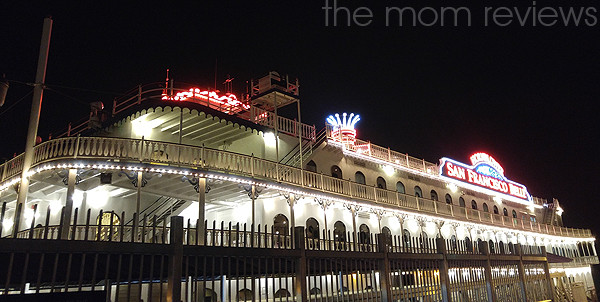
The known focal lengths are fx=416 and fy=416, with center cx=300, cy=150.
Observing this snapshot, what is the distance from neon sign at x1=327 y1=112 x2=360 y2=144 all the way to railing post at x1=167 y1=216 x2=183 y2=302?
820 inches

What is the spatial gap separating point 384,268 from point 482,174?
34.4 meters

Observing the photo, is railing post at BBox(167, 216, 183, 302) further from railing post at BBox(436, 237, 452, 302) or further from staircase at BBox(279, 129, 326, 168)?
staircase at BBox(279, 129, 326, 168)

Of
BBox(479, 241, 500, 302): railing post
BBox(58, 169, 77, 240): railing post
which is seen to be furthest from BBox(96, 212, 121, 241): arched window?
BBox(479, 241, 500, 302): railing post

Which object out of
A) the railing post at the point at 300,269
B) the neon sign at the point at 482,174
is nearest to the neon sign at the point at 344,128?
the neon sign at the point at 482,174

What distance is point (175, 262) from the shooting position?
5.38 m

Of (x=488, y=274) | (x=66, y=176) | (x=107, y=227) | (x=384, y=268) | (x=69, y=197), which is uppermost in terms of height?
(x=66, y=176)

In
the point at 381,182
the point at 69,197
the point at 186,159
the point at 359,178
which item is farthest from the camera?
the point at 381,182

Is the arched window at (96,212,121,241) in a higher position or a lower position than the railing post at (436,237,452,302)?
higher

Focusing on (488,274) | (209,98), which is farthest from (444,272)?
(209,98)

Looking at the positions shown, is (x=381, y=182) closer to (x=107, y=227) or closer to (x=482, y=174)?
(x=482, y=174)

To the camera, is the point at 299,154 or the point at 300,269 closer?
the point at 300,269

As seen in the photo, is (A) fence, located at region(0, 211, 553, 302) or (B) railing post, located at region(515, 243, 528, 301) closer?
(A) fence, located at region(0, 211, 553, 302)

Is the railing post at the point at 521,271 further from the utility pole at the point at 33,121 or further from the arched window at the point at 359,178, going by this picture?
the utility pole at the point at 33,121

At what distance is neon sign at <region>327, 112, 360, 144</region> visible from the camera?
2637cm
